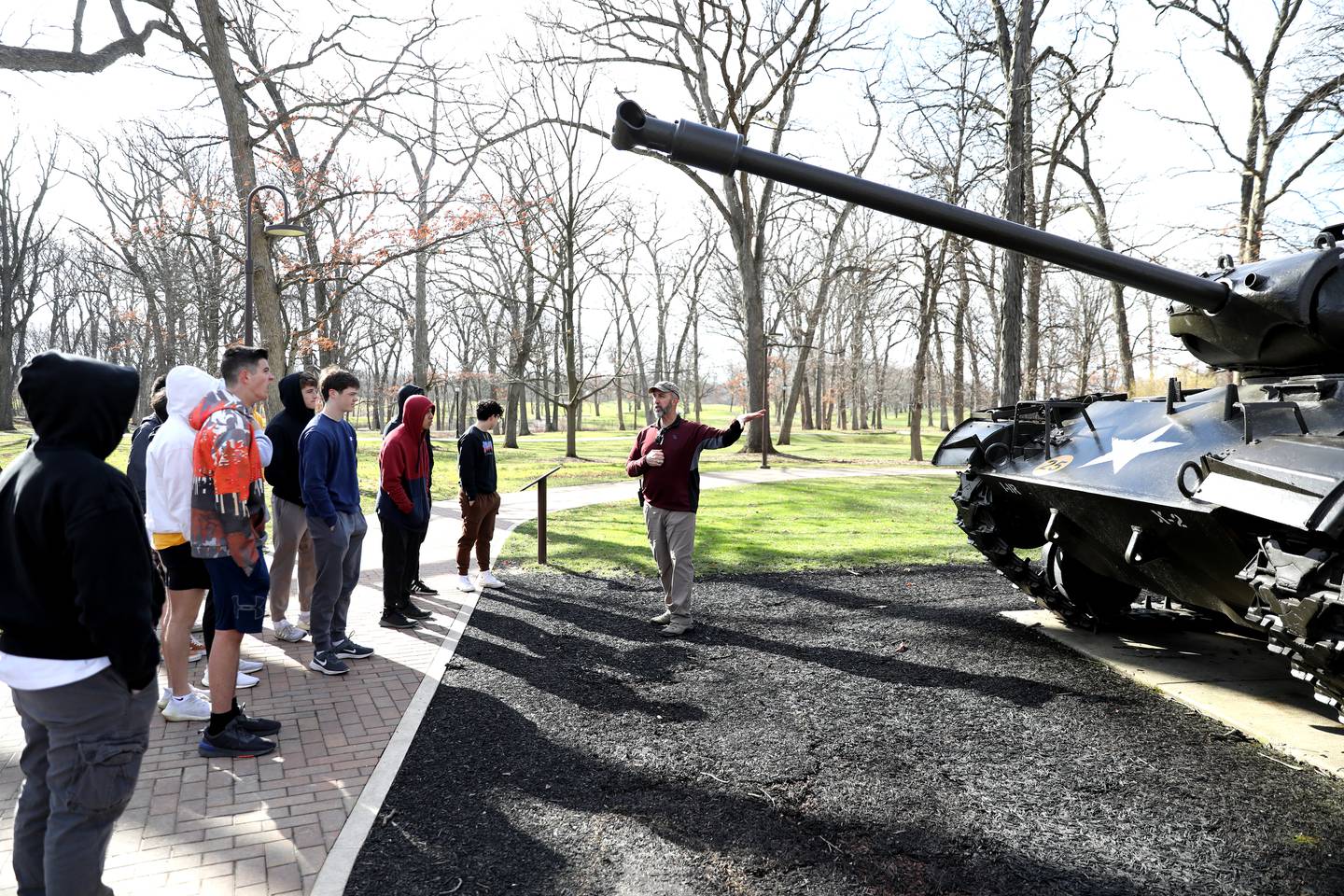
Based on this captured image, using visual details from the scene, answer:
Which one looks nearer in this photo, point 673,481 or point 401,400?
point 673,481

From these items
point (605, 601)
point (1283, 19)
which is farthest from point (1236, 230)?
point (605, 601)

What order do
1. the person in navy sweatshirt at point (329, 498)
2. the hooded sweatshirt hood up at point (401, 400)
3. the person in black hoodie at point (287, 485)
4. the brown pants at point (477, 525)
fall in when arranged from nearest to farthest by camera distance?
1. the person in navy sweatshirt at point (329, 498)
2. the person in black hoodie at point (287, 485)
3. the hooded sweatshirt hood up at point (401, 400)
4. the brown pants at point (477, 525)

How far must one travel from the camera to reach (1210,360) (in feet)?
17.8

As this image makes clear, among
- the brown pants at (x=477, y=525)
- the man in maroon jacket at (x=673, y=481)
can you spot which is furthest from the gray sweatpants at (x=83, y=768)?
the brown pants at (x=477, y=525)

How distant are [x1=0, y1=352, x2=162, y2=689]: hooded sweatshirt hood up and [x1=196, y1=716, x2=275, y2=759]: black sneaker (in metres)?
1.84

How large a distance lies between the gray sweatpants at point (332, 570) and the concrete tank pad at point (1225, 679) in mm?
5127

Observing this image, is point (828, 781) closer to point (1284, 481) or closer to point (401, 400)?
point (1284, 481)

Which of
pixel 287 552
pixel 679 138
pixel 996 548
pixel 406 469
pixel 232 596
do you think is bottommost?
pixel 996 548

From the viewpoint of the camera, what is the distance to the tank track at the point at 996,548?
20.9 feet

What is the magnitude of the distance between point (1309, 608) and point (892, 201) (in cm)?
237

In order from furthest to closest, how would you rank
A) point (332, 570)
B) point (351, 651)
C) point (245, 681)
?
point (351, 651) < point (332, 570) < point (245, 681)

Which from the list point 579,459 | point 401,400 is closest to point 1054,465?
point 401,400

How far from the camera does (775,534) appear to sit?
11.6 meters

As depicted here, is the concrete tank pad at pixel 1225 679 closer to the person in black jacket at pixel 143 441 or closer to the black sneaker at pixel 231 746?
the black sneaker at pixel 231 746
